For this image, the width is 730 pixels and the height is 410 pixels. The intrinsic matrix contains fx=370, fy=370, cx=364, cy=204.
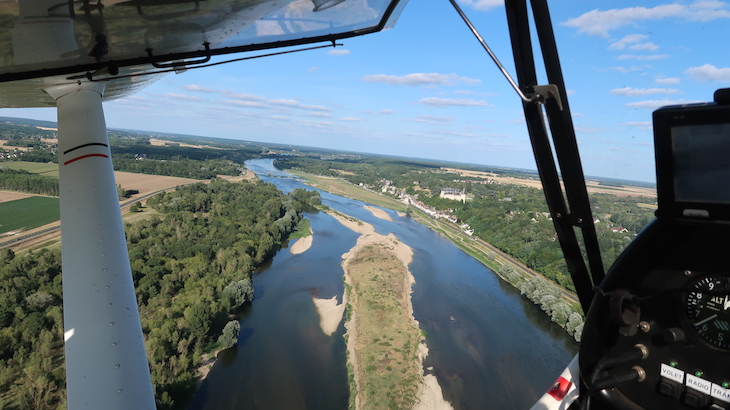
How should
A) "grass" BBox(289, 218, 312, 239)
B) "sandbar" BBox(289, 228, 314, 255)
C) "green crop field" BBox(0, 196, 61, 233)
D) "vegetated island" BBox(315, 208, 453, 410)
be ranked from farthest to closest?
1. "grass" BBox(289, 218, 312, 239)
2. "green crop field" BBox(0, 196, 61, 233)
3. "sandbar" BBox(289, 228, 314, 255)
4. "vegetated island" BBox(315, 208, 453, 410)

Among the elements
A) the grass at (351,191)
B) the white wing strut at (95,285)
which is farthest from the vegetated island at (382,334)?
the grass at (351,191)

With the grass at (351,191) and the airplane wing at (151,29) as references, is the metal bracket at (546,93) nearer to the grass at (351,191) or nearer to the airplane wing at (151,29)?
the airplane wing at (151,29)

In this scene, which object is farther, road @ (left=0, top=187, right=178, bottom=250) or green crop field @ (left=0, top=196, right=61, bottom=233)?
green crop field @ (left=0, top=196, right=61, bottom=233)

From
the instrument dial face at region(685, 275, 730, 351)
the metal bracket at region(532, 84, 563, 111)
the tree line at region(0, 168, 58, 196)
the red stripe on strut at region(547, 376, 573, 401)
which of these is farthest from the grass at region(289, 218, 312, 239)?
the instrument dial face at region(685, 275, 730, 351)

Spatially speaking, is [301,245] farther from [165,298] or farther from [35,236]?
[35,236]

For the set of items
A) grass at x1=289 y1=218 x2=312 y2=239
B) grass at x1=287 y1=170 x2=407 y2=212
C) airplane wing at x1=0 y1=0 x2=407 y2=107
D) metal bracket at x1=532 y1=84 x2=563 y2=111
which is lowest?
grass at x1=289 y1=218 x2=312 y2=239

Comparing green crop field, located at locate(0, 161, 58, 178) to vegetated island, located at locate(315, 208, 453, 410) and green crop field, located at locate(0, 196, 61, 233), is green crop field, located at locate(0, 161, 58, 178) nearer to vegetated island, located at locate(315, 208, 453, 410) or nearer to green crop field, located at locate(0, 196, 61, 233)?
green crop field, located at locate(0, 196, 61, 233)
